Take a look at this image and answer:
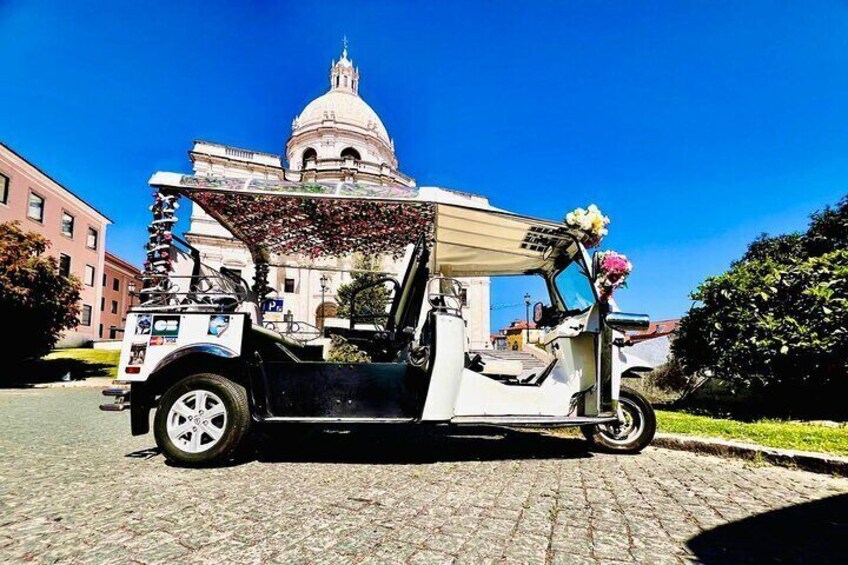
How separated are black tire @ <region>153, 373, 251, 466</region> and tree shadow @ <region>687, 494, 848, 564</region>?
3.47 m

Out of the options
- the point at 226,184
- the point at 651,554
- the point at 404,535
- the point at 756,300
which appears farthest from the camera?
the point at 756,300

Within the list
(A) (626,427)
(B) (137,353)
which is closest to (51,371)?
(B) (137,353)

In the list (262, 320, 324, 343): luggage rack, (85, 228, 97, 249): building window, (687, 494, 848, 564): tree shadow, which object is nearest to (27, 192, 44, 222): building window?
(85, 228, 97, 249): building window

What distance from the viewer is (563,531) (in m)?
2.69

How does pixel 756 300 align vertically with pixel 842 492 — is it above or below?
above

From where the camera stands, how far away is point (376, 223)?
5.38 m

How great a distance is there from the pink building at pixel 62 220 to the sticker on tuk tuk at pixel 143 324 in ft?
80.0

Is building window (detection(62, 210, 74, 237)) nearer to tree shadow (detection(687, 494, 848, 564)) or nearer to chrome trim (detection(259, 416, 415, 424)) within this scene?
chrome trim (detection(259, 416, 415, 424))

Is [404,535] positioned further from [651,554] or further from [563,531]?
[651,554]

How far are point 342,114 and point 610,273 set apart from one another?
199ft

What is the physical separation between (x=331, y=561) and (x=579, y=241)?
407 cm

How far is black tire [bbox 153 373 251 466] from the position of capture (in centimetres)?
417

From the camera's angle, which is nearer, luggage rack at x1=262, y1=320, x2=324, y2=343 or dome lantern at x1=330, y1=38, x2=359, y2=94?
luggage rack at x1=262, y1=320, x2=324, y2=343

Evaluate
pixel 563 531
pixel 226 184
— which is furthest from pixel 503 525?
pixel 226 184
